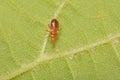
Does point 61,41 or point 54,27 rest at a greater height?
point 54,27

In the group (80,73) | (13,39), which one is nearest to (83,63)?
(80,73)

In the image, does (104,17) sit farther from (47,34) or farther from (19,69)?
(19,69)

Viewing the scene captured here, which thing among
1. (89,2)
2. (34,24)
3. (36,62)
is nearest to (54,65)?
(36,62)

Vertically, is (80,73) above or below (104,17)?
below

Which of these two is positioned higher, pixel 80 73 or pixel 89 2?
pixel 89 2

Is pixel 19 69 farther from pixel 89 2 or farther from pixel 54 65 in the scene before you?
pixel 89 2
